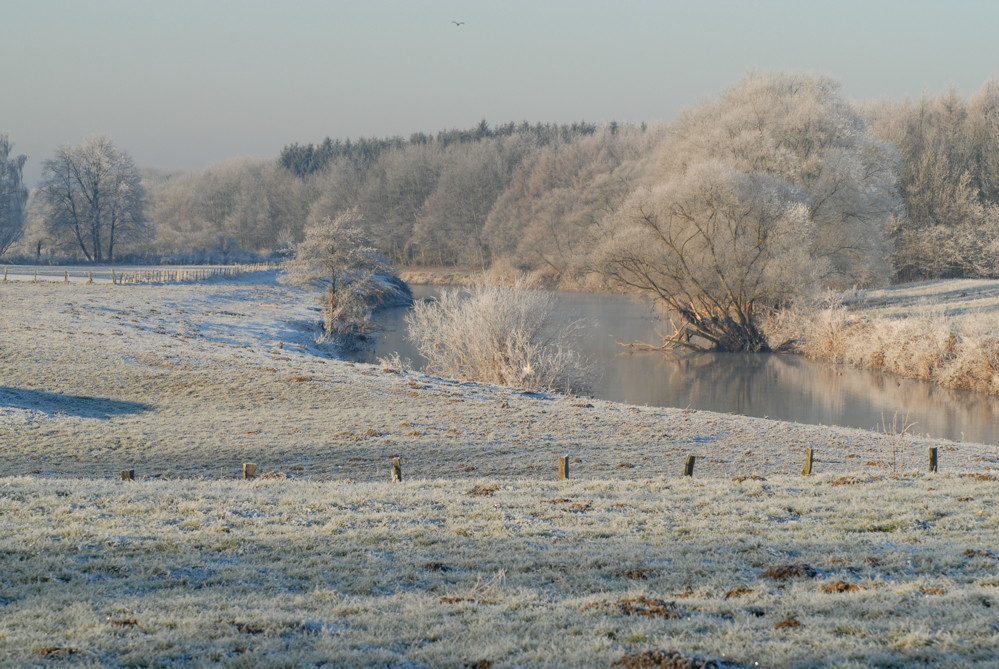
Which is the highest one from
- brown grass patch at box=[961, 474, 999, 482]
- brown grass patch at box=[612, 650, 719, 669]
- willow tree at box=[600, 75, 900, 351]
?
willow tree at box=[600, 75, 900, 351]

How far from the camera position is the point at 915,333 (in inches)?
1391

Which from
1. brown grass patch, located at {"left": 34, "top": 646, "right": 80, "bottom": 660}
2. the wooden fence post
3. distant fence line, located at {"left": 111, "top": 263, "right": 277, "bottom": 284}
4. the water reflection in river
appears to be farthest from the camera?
distant fence line, located at {"left": 111, "top": 263, "right": 277, "bottom": 284}

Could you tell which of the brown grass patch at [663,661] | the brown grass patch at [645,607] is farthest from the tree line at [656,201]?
the brown grass patch at [663,661]

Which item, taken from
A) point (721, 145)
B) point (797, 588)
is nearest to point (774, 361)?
point (721, 145)

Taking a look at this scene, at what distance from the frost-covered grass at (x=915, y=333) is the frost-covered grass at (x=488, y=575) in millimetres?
22146

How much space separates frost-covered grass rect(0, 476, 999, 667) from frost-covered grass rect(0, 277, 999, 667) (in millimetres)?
31

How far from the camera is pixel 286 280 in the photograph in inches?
1773

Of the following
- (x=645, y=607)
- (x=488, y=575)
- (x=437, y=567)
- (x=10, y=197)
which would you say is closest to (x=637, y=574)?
(x=645, y=607)

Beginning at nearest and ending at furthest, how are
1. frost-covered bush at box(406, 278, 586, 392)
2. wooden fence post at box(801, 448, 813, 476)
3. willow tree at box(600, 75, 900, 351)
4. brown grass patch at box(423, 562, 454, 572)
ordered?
1. brown grass patch at box(423, 562, 454, 572)
2. wooden fence post at box(801, 448, 813, 476)
3. frost-covered bush at box(406, 278, 586, 392)
4. willow tree at box(600, 75, 900, 351)

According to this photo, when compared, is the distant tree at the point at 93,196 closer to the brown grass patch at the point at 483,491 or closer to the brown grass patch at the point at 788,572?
the brown grass patch at the point at 483,491

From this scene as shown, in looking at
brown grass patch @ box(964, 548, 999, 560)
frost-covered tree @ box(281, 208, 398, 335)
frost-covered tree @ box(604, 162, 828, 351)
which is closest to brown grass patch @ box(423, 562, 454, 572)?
brown grass patch @ box(964, 548, 999, 560)

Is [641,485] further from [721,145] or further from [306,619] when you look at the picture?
[721,145]

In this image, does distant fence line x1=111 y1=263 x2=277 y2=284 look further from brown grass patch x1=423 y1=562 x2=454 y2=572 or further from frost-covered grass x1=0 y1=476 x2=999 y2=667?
brown grass patch x1=423 y1=562 x2=454 y2=572

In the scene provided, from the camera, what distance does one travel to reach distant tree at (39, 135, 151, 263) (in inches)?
2643
